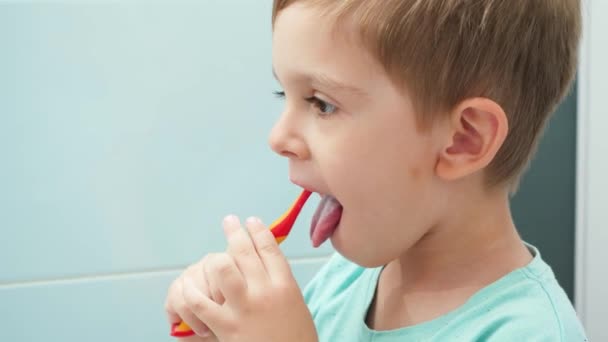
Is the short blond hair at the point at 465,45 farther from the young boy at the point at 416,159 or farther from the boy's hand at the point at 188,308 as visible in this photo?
the boy's hand at the point at 188,308

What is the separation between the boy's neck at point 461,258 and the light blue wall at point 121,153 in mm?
336

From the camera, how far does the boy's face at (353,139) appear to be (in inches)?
18.5

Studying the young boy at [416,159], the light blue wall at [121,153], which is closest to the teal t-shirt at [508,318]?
the young boy at [416,159]

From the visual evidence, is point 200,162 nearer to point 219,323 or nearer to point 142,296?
point 142,296

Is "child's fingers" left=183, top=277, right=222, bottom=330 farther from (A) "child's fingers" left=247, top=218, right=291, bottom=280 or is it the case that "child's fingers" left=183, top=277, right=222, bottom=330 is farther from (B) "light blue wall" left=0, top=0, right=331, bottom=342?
(B) "light blue wall" left=0, top=0, right=331, bottom=342

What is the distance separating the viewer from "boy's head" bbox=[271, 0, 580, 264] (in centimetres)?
46

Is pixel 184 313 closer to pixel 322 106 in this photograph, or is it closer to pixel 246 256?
pixel 246 256

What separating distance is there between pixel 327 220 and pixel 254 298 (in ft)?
0.25

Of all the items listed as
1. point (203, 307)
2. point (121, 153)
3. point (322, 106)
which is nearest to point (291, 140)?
point (322, 106)

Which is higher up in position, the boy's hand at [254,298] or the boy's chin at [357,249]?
the boy's chin at [357,249]

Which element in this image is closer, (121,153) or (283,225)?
(283,225)

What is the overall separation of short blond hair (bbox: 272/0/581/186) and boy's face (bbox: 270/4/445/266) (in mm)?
12

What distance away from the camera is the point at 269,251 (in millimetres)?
527

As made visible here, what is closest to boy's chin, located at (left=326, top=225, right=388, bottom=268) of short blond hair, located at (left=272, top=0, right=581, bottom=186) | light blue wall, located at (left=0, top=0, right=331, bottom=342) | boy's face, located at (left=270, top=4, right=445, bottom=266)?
boy's face, located at (left=270, top=4, right=445, bottom=266)
